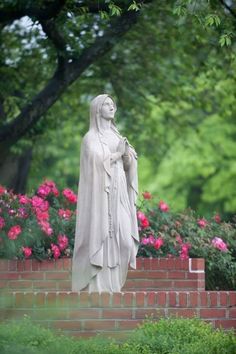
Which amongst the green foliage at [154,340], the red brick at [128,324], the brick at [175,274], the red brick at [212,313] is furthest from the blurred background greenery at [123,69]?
the green foliage at [154,340]

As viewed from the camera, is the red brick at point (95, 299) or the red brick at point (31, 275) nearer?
the red brick at point (95, 299)

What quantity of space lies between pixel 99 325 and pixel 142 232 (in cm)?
339

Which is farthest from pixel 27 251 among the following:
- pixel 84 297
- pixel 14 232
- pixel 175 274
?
pixel 84 297

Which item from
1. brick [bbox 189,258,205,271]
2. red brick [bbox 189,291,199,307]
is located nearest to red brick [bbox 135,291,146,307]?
red brick [bbox 189,291,199,307]

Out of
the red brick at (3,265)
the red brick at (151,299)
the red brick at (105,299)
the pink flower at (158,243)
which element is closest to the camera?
the red brick at (105,299)

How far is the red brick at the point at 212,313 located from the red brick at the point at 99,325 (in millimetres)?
919

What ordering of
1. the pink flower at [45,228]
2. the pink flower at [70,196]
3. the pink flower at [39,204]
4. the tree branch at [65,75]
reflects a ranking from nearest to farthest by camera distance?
the pink flower at [45,228] → the pink flower at [39,204] → the pink flower at [70,196] → the tree branch at [65,75]

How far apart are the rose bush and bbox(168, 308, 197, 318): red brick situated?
1.98 m

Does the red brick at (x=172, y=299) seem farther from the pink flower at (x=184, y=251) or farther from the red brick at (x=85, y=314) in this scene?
the pink flower at (x=184, y=251)

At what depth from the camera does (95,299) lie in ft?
33.9

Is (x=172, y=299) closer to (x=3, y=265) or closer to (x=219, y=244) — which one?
(x=3, y=265)

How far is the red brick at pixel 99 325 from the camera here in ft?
33.7

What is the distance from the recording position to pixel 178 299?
10.6 meters

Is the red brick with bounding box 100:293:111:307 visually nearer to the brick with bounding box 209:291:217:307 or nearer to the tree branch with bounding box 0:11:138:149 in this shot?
the brick with bounding box 209:291:217:307
